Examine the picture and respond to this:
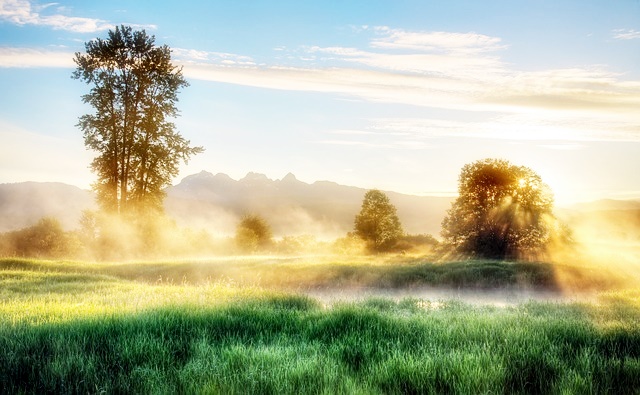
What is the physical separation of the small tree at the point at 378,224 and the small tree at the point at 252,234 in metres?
18.6

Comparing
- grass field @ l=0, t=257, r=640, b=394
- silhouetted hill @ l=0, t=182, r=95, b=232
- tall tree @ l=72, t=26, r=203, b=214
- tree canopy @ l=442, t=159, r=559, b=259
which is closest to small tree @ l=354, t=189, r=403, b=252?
tree canopy @ l=442, t=159, r=559, b=259

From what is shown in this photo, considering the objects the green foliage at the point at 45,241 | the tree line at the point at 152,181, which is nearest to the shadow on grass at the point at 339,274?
the tree line at the point at 152,181

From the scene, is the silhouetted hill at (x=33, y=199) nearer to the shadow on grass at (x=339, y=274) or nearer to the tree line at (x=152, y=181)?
the tree line at (x=152, y=181)

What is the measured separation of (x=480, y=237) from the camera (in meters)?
31.6

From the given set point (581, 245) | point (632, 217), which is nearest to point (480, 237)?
point (581, 245)

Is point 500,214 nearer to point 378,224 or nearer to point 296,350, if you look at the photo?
point 378,224

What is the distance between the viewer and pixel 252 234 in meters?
66.1

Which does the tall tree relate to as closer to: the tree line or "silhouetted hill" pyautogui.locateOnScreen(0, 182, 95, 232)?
the tree line

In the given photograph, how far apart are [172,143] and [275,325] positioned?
2503cm

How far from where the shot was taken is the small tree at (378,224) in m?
52.2

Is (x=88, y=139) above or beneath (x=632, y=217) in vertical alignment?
above

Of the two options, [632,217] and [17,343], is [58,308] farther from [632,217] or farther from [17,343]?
[632,217]

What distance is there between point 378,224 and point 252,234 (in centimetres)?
2165

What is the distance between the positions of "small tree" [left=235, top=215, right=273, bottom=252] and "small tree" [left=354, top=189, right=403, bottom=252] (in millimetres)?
18588
